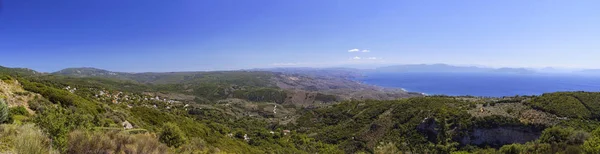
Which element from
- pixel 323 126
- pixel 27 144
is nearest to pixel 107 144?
pixel 27 144

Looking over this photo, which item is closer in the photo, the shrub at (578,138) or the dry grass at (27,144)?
the dry grass at (27,144)

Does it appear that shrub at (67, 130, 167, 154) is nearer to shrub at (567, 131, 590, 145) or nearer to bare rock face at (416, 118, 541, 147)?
shrub at (567, 131, 590, 145)

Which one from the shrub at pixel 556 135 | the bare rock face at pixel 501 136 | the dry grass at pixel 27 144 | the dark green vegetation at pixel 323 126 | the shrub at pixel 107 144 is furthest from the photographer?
the bare rock face at pixel 501 136

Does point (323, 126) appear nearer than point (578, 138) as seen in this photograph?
No

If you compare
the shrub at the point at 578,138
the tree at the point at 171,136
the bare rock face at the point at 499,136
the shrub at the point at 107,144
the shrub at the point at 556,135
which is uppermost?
the shrub at the point at 107,144

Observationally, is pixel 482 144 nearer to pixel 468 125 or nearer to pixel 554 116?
pixel 468 125

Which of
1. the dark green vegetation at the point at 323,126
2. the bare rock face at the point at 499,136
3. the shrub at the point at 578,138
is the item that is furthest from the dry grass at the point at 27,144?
the bare rock face at the point at 499,136

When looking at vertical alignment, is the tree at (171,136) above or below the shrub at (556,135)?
above

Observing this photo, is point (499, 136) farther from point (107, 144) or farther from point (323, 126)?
point (107, 144)

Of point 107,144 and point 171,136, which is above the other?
point 107,144

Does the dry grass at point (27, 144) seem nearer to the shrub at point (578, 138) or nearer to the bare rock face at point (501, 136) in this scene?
the shrub at point (578, 138)

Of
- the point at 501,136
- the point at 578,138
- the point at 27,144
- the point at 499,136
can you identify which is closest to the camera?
the point at 27,144

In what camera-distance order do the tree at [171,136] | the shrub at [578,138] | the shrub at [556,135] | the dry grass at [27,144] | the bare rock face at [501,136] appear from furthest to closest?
the bare rock face at [501,136] → the shrub at [556,135] → the shrub at [578,138] → the tree at [171,136] → the dry grass at [27,144]
